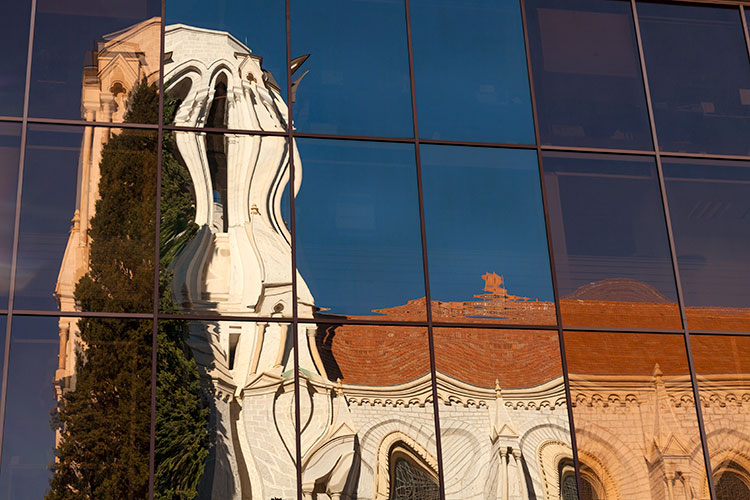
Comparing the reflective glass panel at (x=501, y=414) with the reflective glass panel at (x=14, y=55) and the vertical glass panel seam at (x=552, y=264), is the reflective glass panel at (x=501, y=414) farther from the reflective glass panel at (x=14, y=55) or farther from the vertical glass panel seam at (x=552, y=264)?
the reflective glass panel at (x=14, y=55)

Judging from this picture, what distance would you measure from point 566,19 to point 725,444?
7.07 meters

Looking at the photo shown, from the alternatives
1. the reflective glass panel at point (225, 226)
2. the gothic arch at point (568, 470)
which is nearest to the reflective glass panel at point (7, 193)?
the reflective glass panel at point (225, 226)

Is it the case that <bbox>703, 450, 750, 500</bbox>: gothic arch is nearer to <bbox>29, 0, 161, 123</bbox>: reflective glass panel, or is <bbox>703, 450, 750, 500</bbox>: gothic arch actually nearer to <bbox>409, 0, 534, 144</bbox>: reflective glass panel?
<bbox>409, 0, 534, 144</bbox>: reflective glass panel

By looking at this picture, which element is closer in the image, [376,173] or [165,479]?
[165,479]

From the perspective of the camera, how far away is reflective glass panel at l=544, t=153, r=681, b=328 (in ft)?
46.7

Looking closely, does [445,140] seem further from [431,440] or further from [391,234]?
[431,440]

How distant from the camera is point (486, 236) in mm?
14172

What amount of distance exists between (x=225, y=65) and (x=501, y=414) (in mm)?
6395

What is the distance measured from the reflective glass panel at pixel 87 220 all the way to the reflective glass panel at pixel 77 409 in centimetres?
37

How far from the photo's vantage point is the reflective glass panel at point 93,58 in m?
13.7

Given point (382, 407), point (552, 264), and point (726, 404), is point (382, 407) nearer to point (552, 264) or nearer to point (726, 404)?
point (552, 264)

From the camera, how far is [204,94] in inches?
558

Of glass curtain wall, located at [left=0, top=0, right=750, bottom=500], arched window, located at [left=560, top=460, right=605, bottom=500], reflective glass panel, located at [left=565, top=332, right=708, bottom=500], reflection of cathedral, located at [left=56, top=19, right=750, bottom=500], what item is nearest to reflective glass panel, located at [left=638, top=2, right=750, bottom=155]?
glass curtain wall, located at [left=0, top=0, right=750, bottom=500]

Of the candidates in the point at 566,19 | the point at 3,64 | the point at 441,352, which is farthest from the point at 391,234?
→ the point at 3,64
